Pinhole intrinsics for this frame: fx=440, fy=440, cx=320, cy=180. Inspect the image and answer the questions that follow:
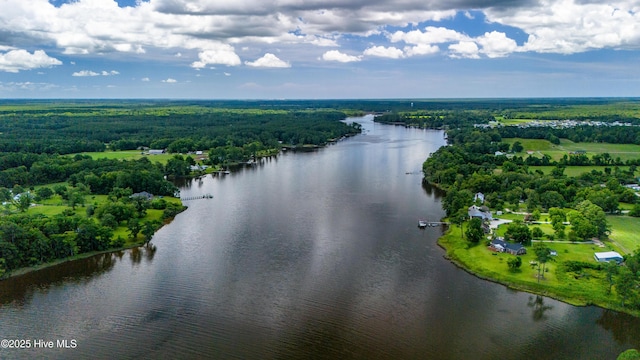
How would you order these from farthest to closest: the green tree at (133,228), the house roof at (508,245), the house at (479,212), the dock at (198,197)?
1. the dock at (198,197)
2. the house at (479,212)
3. the green tree at (133,228)
4. the house roof at (508,245)

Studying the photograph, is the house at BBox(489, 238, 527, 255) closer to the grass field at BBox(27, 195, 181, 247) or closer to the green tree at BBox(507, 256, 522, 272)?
the green tree at BBox(507, 256, 522, 272)

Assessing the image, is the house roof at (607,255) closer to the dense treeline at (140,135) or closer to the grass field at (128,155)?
the grass field at (128,155)

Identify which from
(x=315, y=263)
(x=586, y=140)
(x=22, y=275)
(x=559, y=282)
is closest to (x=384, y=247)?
(x=315, y=263)

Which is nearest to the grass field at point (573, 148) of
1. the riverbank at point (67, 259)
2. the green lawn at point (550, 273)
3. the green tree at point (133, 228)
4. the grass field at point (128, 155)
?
the green lawn at point (550, 273)

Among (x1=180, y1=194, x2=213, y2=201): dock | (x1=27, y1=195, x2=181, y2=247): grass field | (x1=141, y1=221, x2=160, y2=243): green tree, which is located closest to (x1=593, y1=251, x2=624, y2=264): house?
(x1=141, y1=221, x2=160, y2=243): green tree

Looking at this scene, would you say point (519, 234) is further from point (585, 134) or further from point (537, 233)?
point (585, 134)
